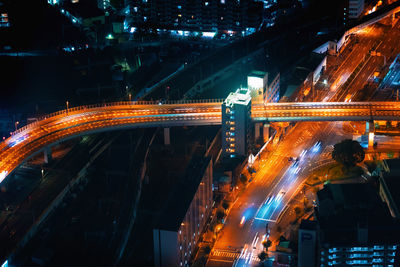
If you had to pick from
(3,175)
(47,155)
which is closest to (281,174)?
(47,155)

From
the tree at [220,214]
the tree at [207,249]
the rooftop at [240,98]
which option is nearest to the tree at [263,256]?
the tree at [207,249]

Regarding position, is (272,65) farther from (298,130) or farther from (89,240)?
(89,240)

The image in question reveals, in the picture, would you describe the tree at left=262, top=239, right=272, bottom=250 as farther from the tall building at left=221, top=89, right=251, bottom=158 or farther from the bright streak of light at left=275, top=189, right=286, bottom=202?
the tall building at left=221, top=89, right=251, bottom=158

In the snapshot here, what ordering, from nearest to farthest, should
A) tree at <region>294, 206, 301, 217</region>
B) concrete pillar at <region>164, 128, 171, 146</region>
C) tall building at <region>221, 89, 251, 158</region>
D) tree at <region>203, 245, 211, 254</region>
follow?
tree at <region>203, 245, 211, 254</region>
tree at <region>294, 206, 301, 217</region>
tall building at <region>221, 89, 251, 158</region>
concrete pillar at <region>164, 128, 171, 146</region>

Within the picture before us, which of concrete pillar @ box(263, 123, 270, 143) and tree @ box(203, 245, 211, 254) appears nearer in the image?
tree @ box(203, 245, 211, 254)

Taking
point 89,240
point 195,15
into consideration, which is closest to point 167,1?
point 195,15

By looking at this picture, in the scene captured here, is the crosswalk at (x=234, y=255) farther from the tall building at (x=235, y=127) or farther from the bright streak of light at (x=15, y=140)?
the bright streak of light at (x=15, y=140)

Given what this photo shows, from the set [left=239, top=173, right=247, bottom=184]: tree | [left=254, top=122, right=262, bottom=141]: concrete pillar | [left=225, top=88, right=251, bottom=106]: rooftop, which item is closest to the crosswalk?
[left=239, top=173, right=247, bottom=184]: tree
